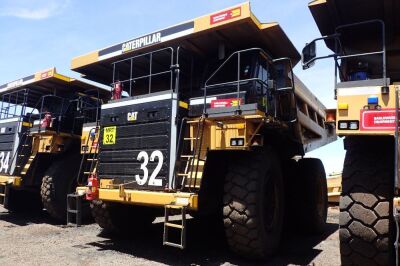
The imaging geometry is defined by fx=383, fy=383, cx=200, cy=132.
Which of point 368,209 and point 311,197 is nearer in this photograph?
point 368,209

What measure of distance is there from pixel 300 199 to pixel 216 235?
1975 millimetres

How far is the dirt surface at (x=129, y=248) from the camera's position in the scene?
546 centimetres

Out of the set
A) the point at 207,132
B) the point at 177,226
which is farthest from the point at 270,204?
the point at 177,226

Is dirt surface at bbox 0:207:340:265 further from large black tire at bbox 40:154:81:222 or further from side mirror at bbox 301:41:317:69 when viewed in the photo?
side mirror at bbox 301:41:317:69

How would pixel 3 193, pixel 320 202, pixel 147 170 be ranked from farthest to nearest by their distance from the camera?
1. pixel 3 193
2. pixel 320 202
3. pixel 147 170

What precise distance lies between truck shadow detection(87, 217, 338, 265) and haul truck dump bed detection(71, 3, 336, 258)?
273 mm

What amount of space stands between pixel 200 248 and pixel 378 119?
3.74 metres

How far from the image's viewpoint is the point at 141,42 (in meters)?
6.48

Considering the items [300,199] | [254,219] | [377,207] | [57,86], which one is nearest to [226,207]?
[254,219]

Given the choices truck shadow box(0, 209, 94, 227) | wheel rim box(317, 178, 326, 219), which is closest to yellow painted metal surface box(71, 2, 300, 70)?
wheel rim box(317, 178, 326, 219)

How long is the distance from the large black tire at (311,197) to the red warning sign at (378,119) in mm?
4534

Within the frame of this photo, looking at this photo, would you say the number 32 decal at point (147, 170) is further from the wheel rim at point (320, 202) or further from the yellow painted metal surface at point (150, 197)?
the wheel rim at point (320, 202)

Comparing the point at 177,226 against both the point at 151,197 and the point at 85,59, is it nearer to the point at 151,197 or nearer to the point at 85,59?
the point at 151,197

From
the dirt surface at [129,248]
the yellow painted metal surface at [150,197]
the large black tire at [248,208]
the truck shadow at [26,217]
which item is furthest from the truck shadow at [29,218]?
the large black tire at [248,208]
